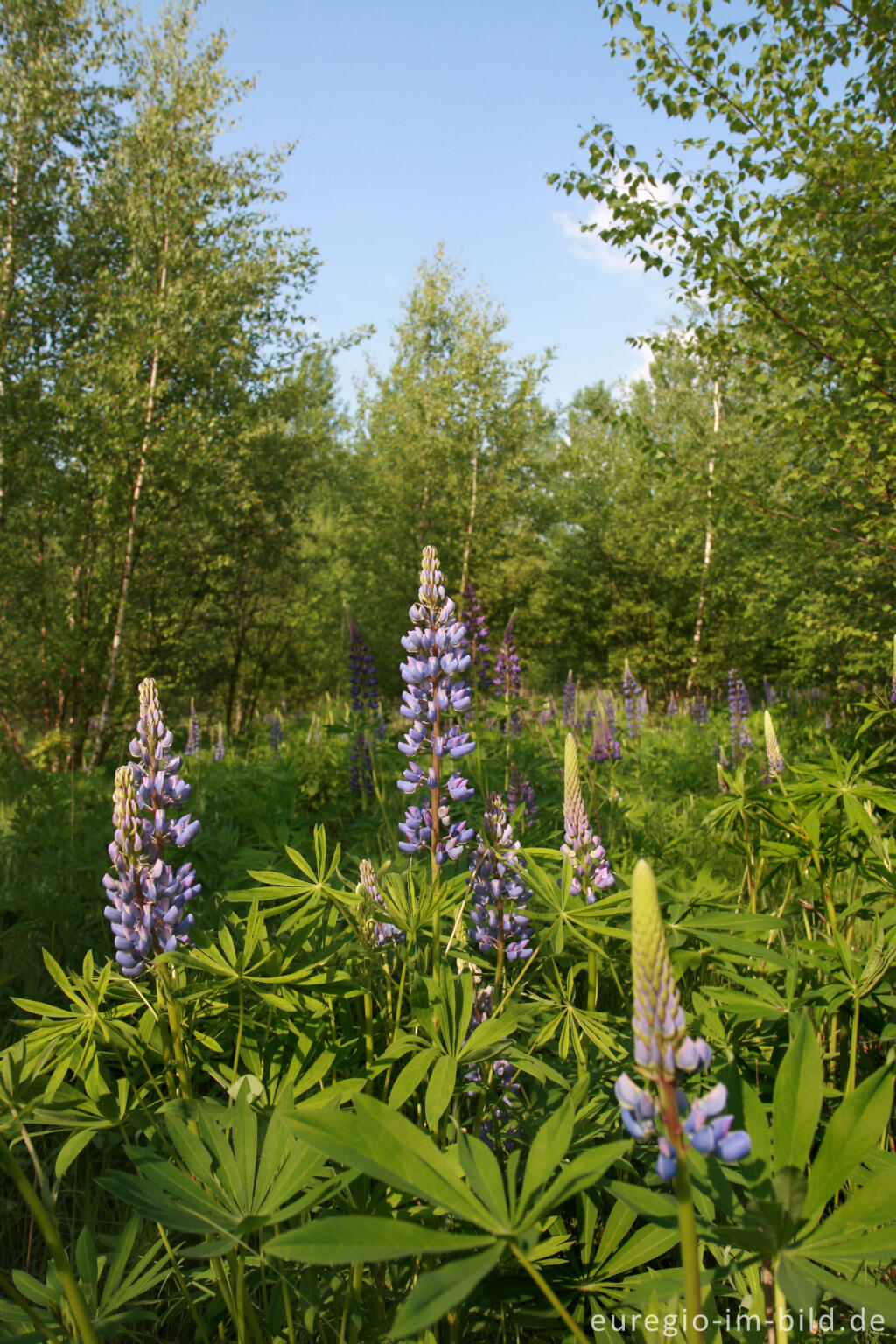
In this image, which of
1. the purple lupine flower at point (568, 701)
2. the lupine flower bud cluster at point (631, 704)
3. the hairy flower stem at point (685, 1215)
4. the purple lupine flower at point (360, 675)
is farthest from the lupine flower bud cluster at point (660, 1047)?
the lupine flower bud cluster at point (631, 704)

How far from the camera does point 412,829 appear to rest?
1776 millimetres

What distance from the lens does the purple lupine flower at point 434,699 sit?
1687 mm

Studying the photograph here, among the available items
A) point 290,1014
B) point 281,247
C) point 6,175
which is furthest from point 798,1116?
point 6,175

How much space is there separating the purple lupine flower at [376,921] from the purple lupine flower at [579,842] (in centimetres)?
46

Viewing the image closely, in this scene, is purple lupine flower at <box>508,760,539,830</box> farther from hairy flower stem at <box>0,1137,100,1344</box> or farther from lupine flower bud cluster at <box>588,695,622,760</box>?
hairy flower stem at <box>0,1137,100,1344</box>

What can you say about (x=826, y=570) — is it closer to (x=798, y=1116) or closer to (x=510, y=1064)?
(x=510, y=1064)

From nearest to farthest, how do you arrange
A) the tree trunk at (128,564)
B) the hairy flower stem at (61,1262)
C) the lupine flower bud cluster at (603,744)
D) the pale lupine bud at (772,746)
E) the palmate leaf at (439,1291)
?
the palmate leaf at (439,1291) → the hairy flower stem at (61,1262) → the pale lupine bud at (772,746) → the lupine flower bud cluster at (603,744) → the tree trunk at (128,564)

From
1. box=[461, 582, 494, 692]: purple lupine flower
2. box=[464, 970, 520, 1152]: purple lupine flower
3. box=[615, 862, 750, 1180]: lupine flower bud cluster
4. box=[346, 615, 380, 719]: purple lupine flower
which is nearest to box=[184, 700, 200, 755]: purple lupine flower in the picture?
box=[346, 615, 380, 719]: purple lupine flower

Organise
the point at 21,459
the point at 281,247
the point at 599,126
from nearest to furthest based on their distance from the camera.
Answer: the point at 599,126
the point at 21,459
the point at 281,247

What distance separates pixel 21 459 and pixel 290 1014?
10959 millimetres

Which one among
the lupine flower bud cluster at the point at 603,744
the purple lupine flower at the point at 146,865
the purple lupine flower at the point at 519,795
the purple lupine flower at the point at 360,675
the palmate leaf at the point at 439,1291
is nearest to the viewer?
the palmate leaf at the point at 439,1291

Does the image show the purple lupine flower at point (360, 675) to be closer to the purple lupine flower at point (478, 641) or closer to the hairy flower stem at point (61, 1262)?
the purple lupine flower at point (478, 641)

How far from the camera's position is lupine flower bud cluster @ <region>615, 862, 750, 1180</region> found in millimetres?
614

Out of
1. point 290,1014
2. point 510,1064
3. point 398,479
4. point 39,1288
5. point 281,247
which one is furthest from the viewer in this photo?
point 398,479
